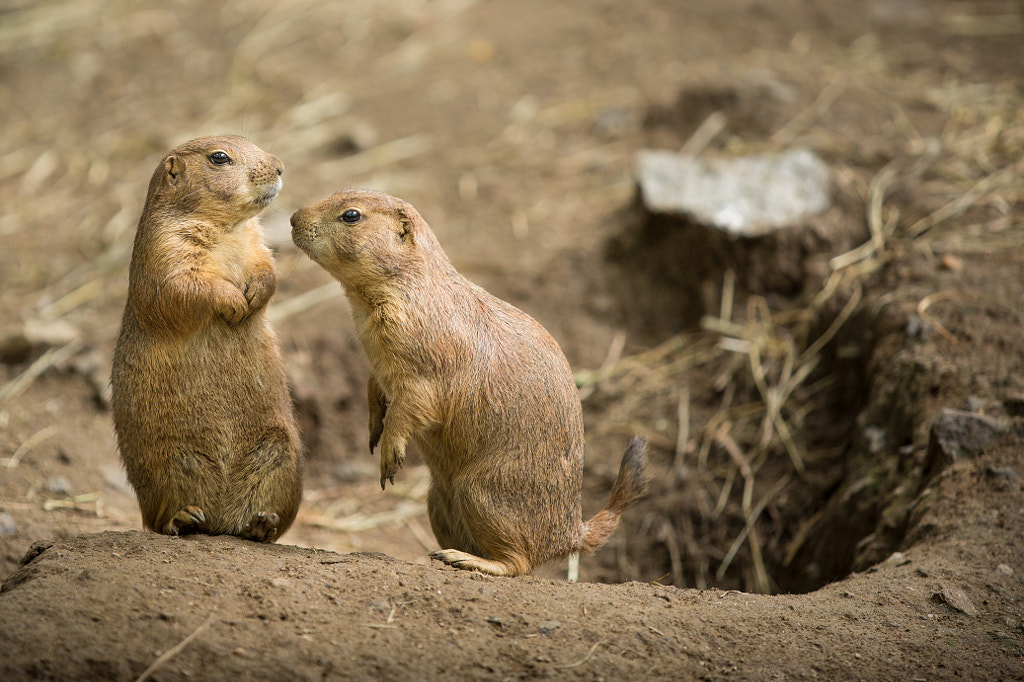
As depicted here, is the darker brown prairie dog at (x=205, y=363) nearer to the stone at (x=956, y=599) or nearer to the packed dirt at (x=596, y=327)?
the packed dirt at (x=596, y=327)

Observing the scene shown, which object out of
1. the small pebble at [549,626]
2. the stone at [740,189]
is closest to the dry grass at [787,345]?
the stone at [740,189]

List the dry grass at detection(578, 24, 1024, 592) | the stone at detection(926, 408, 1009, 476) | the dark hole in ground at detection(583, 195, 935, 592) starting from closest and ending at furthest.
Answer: the stone at detection(926, 408, 1009, 476) < the dark hole in ground at detection(583, 195, 935, 592) < the dry grass at detection(578, 24, 1024, 592)

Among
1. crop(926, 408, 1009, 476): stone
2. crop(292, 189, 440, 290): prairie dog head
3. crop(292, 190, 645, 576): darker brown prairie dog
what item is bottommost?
crop(926, 408, 1009, 476): stone

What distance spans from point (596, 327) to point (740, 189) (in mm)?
1486

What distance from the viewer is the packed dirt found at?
3.54 m

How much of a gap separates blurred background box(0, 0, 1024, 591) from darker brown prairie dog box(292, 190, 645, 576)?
5.88ft

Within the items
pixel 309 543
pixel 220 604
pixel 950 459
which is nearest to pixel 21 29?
pixel 309 543

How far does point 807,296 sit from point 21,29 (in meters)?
9.64

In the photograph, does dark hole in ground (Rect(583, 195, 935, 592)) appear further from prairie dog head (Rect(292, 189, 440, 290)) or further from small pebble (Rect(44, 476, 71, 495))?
small pebble (Rect(44, 476, 71, 495))

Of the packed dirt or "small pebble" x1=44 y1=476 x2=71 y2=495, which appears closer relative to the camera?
the packed dirt

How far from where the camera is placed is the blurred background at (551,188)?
593 centimetres

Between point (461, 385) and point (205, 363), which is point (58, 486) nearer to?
point (205, 363)

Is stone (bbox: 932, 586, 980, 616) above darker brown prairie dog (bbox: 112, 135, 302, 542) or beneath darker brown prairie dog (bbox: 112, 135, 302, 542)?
beneath

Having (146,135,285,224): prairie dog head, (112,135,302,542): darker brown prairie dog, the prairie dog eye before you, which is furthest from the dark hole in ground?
(146,135,285,224): prairie dog head
